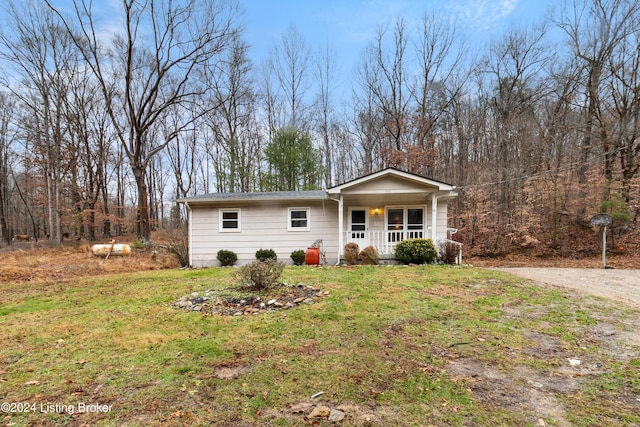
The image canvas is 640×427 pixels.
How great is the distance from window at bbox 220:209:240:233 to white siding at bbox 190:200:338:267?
199 mm

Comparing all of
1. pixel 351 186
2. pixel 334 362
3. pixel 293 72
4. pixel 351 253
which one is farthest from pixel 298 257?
pixel 293 72

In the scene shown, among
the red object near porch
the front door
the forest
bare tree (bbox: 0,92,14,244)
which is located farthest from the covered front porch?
bare tree (bbox: 0,92,14,244)

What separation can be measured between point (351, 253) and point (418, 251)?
7.53ft

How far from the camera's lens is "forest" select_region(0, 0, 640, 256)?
1302cm

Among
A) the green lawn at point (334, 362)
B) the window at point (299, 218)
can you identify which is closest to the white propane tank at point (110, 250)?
the green lawn at point (334, 362)

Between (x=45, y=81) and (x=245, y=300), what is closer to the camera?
Result: (x=245, y=300)

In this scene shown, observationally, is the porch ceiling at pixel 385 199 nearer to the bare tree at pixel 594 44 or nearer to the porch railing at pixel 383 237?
the porch railing at pixel 383 237

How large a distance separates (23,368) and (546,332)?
6318mm

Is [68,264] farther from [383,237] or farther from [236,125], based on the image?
[236,125]

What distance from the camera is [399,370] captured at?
9.23ft

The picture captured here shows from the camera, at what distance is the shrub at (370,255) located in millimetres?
9812

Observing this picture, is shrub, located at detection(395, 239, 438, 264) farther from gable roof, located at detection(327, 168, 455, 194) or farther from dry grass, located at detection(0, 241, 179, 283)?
dry grass, located at detection(0, 241, 179, 283)

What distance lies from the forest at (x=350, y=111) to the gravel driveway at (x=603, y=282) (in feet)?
17.8

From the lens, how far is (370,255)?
386 inches
